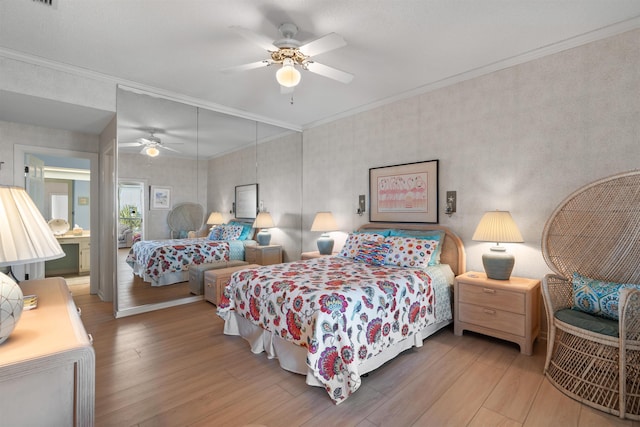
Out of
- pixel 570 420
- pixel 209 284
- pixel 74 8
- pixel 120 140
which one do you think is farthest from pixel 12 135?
pixel 570 420

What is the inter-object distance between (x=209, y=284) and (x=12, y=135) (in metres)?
3.12

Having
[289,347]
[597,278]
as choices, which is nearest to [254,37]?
[289,347]

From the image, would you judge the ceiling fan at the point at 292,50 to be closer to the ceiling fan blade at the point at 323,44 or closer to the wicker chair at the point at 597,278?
the ceiling fan blade at the point at 323,44

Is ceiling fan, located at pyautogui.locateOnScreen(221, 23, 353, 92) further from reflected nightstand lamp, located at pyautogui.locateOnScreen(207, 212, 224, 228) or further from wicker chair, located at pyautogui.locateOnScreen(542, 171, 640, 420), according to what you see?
wicker chair, located at pyautogui.locateOnScreen(542, 171, 640, 420)

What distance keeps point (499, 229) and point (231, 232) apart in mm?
3444

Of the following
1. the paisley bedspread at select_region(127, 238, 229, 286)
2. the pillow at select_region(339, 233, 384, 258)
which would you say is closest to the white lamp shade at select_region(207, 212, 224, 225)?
the paisley bedspread at select_region(127, 238, 229, 286)

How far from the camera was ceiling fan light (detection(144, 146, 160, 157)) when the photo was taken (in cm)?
364

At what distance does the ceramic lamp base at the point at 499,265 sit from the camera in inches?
108

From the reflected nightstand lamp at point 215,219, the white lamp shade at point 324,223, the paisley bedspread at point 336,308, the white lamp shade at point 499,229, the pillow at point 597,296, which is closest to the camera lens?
the paisley bedspread at point 336,308

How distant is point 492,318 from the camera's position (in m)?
2.72

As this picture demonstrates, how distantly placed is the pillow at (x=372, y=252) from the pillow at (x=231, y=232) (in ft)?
6.32

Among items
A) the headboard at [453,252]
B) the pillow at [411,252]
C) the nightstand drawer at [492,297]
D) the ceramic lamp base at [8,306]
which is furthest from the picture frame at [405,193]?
the ceramic lamp base at [8,306]

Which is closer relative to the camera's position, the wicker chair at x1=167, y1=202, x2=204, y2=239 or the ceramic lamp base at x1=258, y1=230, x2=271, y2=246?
the wicker chair at x1=167, y1=202, x2=204, y2=239

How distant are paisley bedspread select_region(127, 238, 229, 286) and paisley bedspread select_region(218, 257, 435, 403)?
56.0 inches
